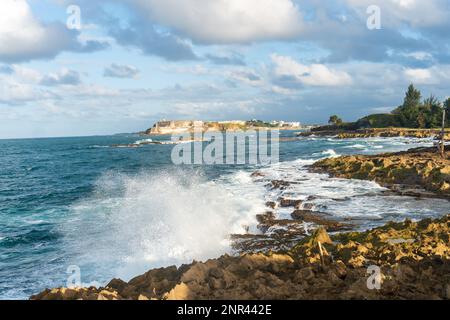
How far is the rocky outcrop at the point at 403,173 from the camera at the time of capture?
24.9 metres

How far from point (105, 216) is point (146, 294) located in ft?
56.0

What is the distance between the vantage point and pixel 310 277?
29.8 feet

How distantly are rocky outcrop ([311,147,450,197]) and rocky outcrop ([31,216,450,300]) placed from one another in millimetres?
14094

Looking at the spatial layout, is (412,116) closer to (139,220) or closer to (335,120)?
(335,120)

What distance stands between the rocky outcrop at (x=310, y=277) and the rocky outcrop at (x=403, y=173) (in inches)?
555

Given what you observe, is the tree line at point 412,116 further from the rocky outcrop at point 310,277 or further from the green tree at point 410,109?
the rocky outcrop at point 310,277

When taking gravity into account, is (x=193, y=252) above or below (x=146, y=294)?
below

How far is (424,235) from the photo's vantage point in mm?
12711

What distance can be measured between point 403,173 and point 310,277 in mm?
23164
